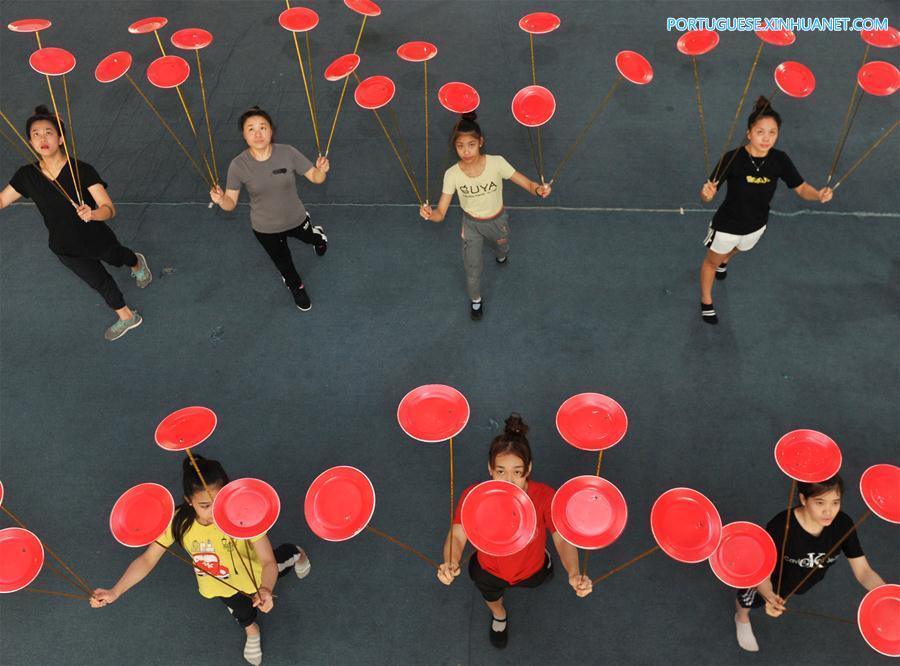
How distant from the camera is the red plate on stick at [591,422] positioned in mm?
2201

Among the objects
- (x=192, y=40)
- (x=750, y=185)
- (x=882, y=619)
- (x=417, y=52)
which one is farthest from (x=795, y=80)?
(x=192, y=40)

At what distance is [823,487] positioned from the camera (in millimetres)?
2018

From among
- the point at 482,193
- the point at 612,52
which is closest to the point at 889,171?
the point at 612,52

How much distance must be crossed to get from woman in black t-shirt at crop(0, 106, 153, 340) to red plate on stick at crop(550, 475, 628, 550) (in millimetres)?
2472

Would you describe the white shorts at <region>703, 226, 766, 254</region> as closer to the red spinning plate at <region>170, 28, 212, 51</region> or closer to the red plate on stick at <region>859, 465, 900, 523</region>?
the red plate on stick at <region>859, 465, 900, 523</region>

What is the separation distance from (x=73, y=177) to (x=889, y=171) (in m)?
4.81

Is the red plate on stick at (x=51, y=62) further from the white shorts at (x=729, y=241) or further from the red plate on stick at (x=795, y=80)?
the red plate on stick at (x=795, y=80)

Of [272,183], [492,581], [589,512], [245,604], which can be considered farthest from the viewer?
[272,183]

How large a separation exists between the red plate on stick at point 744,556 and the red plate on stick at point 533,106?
194 centimetres

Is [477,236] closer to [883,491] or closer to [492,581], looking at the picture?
[492,581]

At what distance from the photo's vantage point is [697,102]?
4.55 metres

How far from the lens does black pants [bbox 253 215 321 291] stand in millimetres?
3129

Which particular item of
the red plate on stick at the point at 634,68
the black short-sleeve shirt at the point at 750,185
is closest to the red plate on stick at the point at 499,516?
the black short-sleeve shirt at the point at 750,185

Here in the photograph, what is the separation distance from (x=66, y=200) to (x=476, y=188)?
1.96 m
